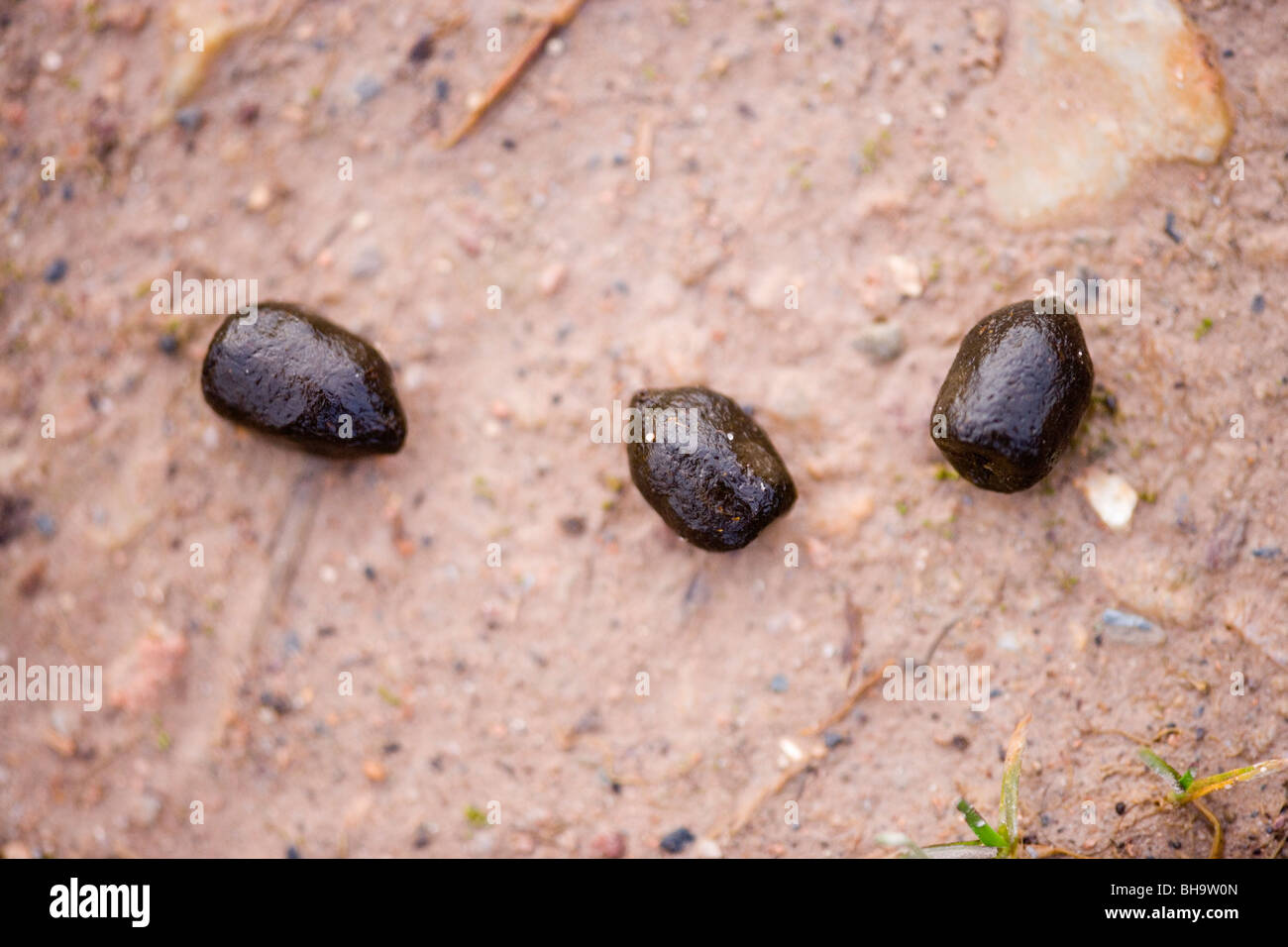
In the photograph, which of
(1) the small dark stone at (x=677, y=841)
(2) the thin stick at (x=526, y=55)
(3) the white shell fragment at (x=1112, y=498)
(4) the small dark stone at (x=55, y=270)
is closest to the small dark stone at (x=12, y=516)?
(4) the small dark stone at (x=55, y=270)

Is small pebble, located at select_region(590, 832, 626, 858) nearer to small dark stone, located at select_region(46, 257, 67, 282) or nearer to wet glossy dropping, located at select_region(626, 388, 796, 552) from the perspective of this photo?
wet glossy dropping, located at select_region(626, 388, 796, 552)

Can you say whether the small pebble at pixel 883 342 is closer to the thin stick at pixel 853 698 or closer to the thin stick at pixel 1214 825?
the thin stick at pixel 853 698

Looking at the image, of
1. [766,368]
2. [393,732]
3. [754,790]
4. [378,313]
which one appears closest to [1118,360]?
[766,368]

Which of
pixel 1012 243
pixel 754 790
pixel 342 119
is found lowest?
pixel 754 790

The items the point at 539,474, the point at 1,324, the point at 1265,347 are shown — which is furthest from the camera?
the point at 1,324

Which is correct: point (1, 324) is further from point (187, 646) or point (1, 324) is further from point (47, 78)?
point (187, 646)

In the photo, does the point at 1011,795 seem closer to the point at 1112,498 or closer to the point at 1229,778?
the point at 1229,778

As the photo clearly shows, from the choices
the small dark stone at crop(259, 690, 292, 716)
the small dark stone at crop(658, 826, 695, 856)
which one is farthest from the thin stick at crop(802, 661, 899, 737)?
the small dark stone at crop(259, 690, 292, 716)
